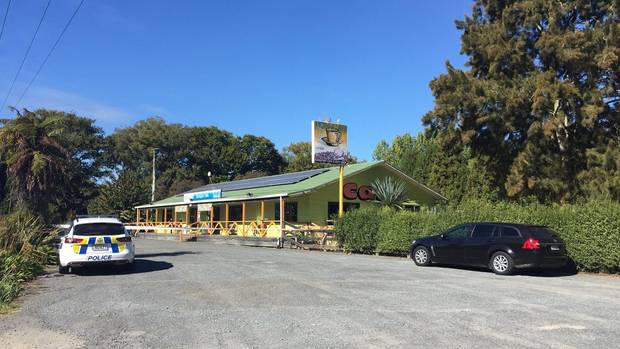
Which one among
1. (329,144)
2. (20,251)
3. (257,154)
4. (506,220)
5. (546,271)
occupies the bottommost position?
(546,271)

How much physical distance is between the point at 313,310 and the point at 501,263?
8.30 m

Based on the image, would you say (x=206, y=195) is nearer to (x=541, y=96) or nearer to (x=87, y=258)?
(x=541, y=96)

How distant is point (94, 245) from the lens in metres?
14.8

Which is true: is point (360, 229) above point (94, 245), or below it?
above

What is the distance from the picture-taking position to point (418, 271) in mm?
15906

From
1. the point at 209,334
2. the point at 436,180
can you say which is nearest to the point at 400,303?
the point at 209,334

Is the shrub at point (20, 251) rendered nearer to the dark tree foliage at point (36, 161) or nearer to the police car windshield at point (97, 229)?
the dark tree foliage at point (36, 161)

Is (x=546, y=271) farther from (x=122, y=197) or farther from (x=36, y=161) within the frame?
(x=122, y=197)

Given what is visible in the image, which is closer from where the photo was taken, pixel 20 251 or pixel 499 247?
pixel 20 251

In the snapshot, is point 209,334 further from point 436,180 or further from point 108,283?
point 436,180

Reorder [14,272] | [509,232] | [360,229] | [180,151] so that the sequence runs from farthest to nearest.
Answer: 1. [180,151]
2. [360,229]
3. [509,232]
4. [14,272]

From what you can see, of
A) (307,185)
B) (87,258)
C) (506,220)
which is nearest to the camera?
(87,258)

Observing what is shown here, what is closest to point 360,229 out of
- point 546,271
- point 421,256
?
point 421,256

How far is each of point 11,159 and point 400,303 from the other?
13923mm
